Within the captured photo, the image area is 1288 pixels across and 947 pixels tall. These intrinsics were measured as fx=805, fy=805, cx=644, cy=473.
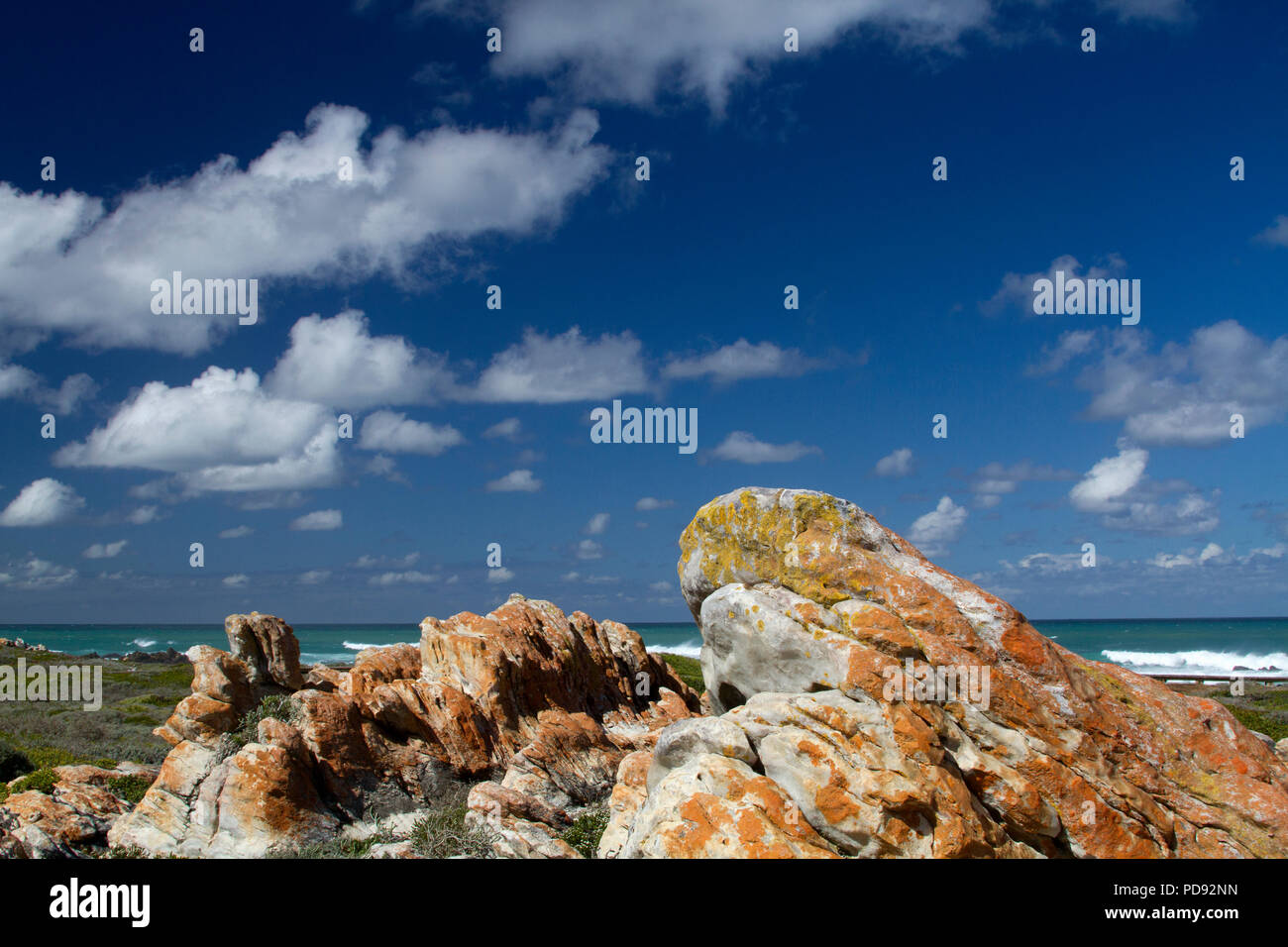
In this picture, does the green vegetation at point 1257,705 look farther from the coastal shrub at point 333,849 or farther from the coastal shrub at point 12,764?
the coastal shrub at point 12,764

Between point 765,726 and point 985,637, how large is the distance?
4.57 meters

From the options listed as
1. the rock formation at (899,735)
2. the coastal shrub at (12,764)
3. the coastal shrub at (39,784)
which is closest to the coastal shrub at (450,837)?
the rock formation at (899,735)

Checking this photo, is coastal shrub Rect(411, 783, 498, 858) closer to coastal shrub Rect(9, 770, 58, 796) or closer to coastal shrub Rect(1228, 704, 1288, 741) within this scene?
coastal shrub Rect(9, 770, 58, 796)

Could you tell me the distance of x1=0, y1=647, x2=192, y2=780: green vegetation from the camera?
2866cm

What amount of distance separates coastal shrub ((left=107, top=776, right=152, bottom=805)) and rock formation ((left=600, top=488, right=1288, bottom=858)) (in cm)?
1303

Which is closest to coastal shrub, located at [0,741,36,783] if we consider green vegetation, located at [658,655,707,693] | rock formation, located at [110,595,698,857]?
rock formation, located at [110,595,698,857]

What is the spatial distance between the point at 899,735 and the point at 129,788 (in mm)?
19686

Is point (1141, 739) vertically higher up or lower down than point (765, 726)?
lower down

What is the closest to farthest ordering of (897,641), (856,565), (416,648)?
1. (897,641)
2. (856,565)
3. (416,648)

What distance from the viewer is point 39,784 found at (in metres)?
20.7

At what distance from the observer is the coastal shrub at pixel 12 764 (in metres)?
25.4
